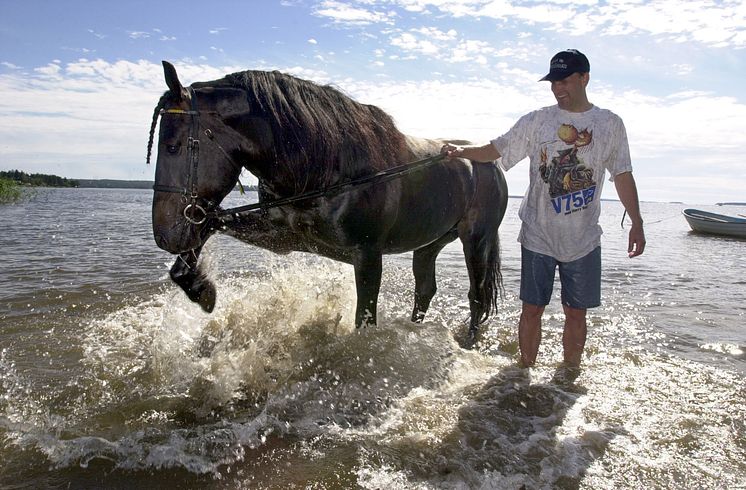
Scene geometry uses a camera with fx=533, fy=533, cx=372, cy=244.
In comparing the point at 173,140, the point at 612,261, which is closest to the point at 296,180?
the point at 173,140

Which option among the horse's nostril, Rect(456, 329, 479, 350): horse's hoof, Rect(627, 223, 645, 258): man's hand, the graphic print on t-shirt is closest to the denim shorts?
Rect(627, 223, 645, 258): man's hand

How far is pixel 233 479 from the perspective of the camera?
96.7 inches

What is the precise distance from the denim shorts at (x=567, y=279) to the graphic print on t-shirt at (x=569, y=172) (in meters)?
0.37

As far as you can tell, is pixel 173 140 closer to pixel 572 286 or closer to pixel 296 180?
pixel 296 180

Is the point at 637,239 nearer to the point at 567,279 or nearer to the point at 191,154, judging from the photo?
the point at 567,279

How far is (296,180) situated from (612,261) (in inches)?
410

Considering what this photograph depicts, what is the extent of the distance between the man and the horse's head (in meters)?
1.65

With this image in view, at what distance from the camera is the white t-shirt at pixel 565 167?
3.43 meters

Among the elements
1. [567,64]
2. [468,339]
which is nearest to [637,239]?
[567,64]

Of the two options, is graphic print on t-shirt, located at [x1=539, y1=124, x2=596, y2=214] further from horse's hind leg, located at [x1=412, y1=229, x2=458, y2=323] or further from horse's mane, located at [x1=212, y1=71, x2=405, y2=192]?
horse's hind leg, located at [x1=412, y1=229, x2=458, y2=323]

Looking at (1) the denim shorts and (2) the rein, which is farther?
(1) the denim shorts

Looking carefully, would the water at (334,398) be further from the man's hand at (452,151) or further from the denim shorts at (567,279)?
the man's hand at (452,151)

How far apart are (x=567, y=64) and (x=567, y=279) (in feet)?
4.68

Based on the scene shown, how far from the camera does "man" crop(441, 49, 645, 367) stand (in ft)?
11.2
